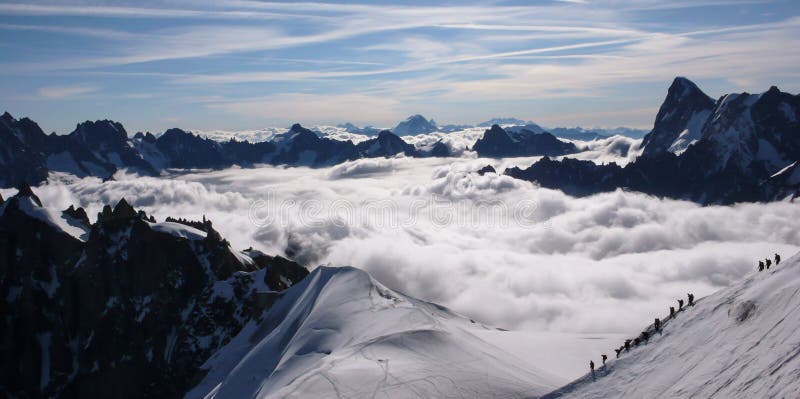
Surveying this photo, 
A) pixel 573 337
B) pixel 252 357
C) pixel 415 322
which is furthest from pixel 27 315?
pixel 573 337

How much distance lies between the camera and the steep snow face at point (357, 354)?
63.3 m

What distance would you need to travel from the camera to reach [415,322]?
3364 inches

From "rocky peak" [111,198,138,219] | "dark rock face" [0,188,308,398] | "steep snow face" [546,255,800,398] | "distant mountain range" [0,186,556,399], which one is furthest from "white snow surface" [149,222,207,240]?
"steep snow face" [546,255,800,398]

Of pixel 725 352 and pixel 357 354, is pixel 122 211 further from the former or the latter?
pixel 725 352

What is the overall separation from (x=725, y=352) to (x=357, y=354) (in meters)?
48.3

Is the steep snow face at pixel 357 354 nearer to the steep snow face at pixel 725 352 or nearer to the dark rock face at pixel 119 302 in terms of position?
the steep snow face at pixel 725 352

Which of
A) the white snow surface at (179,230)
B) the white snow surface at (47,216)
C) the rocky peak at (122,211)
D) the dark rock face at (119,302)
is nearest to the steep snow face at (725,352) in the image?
the dark rock face at (119,302)

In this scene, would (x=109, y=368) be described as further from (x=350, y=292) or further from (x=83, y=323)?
(x=350, y=292)

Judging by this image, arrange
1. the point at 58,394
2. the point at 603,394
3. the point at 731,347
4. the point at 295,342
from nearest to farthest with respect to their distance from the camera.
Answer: the point at 731,347, the point at 603,394, the point at 295,342, the point at 58,394

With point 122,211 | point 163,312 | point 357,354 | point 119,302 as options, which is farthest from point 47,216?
point 357,354

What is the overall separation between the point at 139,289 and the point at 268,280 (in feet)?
171

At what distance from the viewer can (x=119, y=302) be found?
17238cm

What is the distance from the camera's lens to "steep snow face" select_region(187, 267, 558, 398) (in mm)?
63344

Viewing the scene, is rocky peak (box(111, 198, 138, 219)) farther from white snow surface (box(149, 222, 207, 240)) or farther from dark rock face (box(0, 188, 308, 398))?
white snow surface (box(149, 222, 207, 240))
